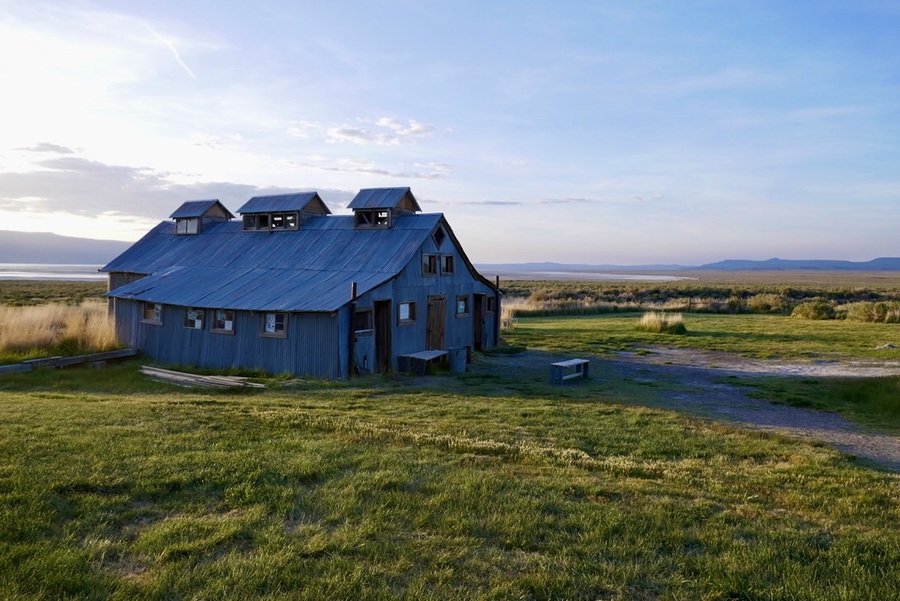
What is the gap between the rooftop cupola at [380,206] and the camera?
23.0 meters

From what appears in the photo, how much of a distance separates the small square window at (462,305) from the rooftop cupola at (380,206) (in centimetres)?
369

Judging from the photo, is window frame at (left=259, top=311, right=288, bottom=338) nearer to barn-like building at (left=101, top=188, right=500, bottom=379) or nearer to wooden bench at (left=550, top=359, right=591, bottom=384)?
barn-like building at (left=101, top=188, right=500, bottom=379)

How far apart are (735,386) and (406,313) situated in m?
10.0

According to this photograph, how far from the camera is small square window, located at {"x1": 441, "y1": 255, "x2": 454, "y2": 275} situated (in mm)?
22981

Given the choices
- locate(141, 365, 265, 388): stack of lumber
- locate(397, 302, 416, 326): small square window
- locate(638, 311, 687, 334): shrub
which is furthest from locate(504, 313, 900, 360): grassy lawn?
locate(141, 365, 265, 388): stack of lumber

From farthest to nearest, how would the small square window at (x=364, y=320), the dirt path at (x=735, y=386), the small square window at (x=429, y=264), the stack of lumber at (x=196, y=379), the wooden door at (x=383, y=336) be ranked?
1. the small square window at (x=429, y=264)
2. the wooden door at (x=383, y=336)
3. the small square window at (x=364, y=320)
4. the stack of lumber at (x=196, y=379)
5. the dirt path at (x=735, y=386)

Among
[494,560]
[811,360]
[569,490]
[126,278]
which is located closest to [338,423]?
[569,490]

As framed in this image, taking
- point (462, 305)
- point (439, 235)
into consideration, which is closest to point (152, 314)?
point (439, 235)

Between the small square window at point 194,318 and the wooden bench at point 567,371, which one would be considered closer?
the wooden bench at point 567,371

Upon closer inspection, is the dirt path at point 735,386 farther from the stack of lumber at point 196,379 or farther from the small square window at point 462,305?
the stack of lumber at point 196,379

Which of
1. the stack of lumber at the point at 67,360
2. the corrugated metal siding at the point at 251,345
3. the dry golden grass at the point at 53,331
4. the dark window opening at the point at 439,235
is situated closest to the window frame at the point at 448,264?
the dark window opening at the point at 439,235

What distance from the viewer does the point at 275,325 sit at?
62.3 feet

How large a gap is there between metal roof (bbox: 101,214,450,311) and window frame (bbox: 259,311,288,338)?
33 centimetres

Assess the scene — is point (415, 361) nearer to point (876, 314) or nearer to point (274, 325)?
point (274, 325)
